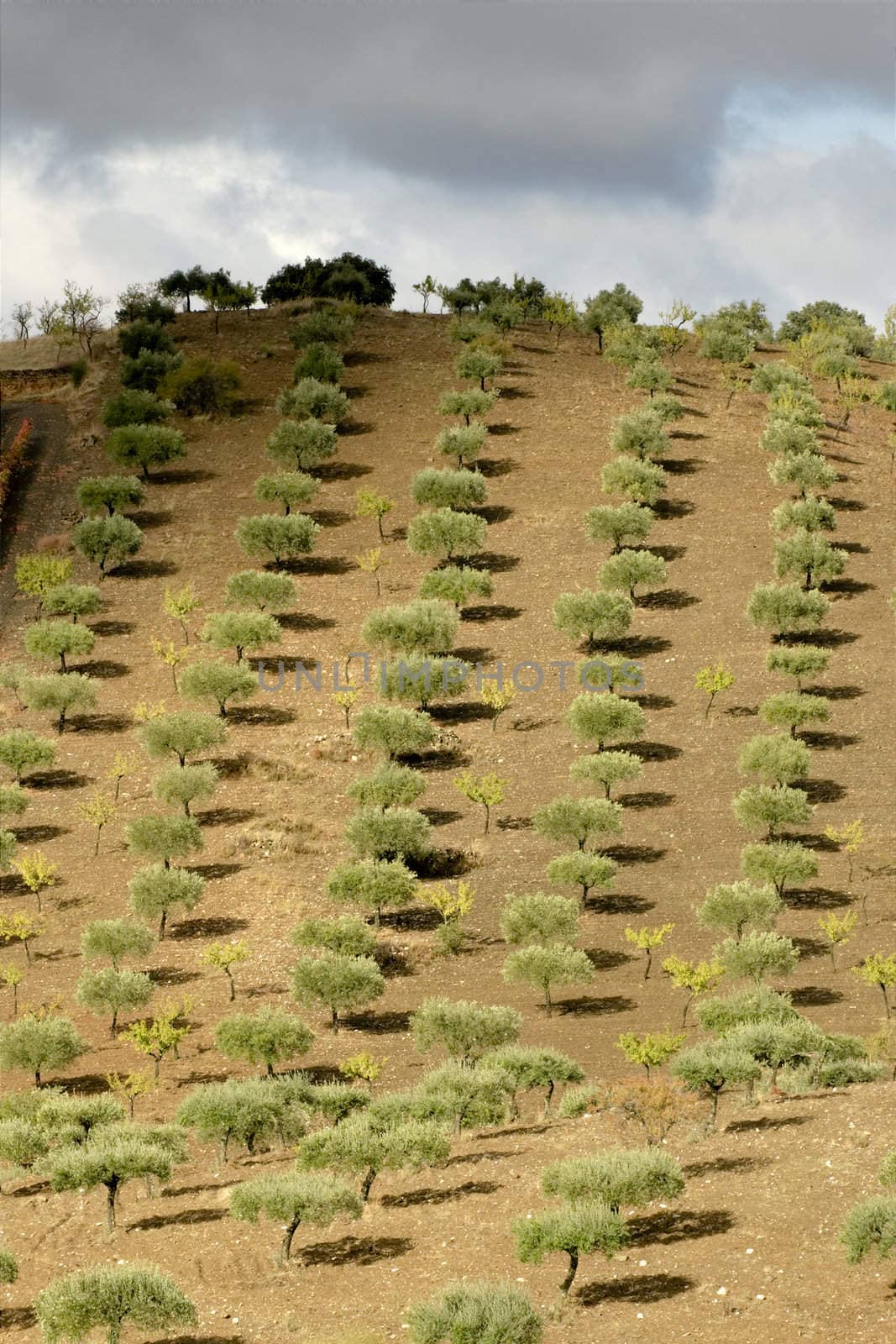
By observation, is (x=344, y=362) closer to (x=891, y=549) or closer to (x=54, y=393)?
(x=54, y=393)

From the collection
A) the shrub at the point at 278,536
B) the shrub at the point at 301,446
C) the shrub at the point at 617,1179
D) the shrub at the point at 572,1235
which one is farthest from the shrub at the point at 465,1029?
the shrub at the point at 301,446

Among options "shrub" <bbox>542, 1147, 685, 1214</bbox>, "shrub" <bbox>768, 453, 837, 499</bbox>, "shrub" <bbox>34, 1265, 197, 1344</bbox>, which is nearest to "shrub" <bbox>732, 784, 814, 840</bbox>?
"shrub" <bbox>542, 1147, 685, 1214</bbox>

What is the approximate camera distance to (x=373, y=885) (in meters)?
37.9

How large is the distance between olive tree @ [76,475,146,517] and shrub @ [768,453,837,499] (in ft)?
80.1

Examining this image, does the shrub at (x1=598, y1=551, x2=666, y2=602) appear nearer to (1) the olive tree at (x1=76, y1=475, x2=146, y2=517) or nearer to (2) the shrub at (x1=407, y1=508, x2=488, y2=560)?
(2) the shrub at (x1=407, y1=508, x2=488, y2=560)

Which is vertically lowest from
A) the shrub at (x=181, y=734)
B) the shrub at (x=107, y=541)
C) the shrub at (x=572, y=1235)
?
the shrub at (x=572, y=1235)

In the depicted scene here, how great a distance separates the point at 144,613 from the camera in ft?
185

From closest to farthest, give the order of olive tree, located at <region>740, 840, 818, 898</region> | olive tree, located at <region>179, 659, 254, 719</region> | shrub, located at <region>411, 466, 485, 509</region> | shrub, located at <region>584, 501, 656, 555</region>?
1. olive tree, located at <region>740, 840, 818, 898</region>
2. olive tree, located at <region>179, 659, 254, 719</region>
3. shrub, located at <region>584, 501, 656, 555</region>
4. shrub, located at <region>411, 466, 485, 509</region>

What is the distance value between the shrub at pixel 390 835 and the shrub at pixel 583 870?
338cm

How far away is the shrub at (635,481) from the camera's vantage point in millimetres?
60156

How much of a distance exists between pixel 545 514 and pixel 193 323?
105ft

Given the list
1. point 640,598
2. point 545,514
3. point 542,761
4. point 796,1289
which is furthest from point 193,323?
point 796,1289

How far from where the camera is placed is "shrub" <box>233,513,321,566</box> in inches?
2302

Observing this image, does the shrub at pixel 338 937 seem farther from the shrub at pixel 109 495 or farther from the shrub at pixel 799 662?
the shrub at pixel 109 495
